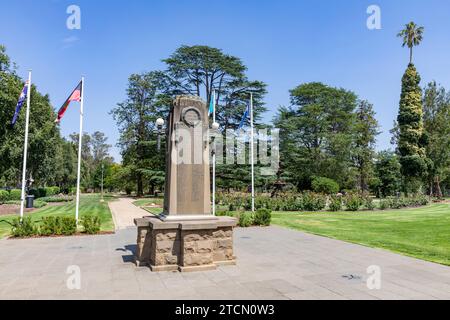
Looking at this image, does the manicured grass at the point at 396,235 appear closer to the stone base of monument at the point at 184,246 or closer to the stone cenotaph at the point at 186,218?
the stone cenotaph at the point at 186,218

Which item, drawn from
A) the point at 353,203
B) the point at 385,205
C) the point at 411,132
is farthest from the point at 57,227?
the point at 411,132

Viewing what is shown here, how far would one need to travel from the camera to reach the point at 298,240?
40.7ft

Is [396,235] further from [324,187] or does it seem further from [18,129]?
[18,129]

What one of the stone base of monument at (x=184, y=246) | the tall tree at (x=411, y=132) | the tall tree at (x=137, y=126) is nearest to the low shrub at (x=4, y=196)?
the tall tree at (x=137, y=126)

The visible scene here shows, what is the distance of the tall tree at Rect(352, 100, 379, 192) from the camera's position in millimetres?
47178

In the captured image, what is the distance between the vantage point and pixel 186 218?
8359 mm

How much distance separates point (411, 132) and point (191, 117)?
39733mm

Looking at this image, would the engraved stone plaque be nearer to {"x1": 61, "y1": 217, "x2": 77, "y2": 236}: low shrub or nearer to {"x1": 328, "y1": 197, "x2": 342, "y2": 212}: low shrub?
{"x1": 61, "y1": 217, "x2": 77, "y2": 236}: low shrub

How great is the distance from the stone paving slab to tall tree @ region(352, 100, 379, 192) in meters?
37.7

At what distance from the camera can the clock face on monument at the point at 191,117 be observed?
8.79 meters

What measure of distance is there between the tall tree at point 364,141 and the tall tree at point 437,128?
26.0 feet

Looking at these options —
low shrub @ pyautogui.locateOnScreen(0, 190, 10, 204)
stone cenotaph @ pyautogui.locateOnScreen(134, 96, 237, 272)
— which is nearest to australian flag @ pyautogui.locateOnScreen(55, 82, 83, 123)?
stone cenotaph @ pyautogui.locateOnScreen(134, 96, 237, 272)
